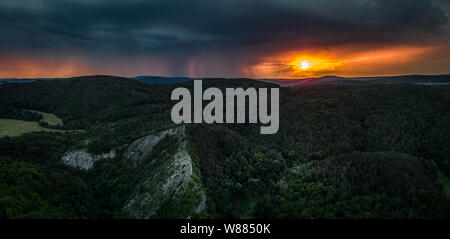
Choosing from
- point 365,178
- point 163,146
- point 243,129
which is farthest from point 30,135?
→ point 365,178

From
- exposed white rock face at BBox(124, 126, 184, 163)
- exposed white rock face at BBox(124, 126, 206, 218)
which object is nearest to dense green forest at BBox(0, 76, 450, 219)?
exposed white rock face at BBox(124, 126, 206, 218)

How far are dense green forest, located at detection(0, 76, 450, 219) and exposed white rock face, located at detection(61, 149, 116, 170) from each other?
240cm

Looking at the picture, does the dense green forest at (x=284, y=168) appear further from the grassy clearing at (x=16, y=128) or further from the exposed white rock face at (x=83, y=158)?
the grassy clearing at (x=16, y=128)

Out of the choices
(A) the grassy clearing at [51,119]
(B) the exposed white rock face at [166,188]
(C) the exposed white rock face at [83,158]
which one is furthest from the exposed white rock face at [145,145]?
(A) the grassy clearing at [51,119]

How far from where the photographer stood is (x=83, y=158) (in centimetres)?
9094

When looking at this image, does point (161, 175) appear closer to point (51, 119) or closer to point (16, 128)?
point (16, 128)

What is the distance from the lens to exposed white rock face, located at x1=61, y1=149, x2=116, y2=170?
8888 cm

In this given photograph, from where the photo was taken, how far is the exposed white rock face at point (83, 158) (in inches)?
3499

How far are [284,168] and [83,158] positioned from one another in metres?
91.2

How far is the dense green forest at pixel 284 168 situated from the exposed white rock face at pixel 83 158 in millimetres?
2401

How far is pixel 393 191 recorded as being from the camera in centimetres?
6731

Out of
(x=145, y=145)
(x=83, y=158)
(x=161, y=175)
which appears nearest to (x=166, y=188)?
(x=161, y=175)
